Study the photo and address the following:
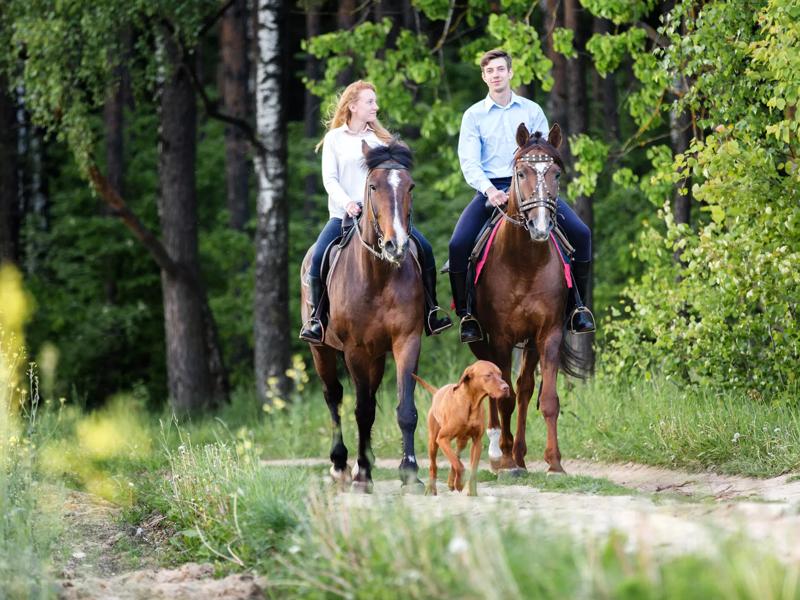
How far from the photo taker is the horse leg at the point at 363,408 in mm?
10875

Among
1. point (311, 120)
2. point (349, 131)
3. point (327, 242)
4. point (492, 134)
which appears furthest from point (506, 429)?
point (311, 120)

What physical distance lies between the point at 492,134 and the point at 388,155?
5.64 ft

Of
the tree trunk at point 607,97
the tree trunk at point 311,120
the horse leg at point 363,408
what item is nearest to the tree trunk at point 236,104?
the tree trunk at point 311,120

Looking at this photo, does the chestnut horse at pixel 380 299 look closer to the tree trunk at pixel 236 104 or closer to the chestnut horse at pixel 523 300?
the chestnut horse at pixel 523 300

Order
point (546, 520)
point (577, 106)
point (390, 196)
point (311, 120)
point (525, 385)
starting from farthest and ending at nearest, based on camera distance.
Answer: point (311, 120)
point (577, 106)
point (525, 385)
point (390, 196)
point (546, 520)

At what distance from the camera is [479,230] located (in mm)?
11758

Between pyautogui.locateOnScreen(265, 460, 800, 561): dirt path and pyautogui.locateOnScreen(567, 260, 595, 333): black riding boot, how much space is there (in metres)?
1.37

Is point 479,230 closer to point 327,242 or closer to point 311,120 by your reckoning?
point 327,242

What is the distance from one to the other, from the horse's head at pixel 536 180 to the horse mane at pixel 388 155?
93 centimetres

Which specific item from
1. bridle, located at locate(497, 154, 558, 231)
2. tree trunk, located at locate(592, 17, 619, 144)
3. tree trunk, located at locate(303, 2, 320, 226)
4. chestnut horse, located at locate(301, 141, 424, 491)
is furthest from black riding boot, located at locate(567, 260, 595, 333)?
tree trunk, located at locate(303, 2, 320, 226)

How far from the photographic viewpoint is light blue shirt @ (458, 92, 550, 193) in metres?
11.5

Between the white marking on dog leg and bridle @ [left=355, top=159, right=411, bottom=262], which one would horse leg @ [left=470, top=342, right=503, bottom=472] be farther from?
bridle @ [left=355, top=159, right=411, bottom=262]

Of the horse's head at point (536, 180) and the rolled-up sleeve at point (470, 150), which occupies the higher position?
the rolled-up sleeve at point (470, 150)

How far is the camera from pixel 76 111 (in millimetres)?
19719
